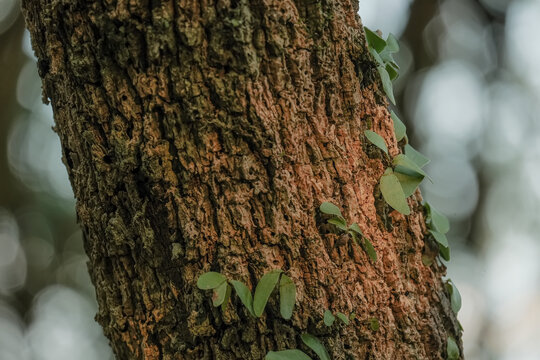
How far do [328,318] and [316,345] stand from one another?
54mm

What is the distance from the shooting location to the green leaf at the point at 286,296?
79cm

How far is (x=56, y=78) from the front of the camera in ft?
2.80

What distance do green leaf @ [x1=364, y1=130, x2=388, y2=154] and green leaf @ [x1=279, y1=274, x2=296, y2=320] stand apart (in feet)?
1.09

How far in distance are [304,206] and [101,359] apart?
248 inches

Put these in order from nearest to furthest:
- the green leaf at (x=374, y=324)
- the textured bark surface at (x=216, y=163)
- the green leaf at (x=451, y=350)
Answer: the textured bark surface at (x=216, y=163), the green leaf at (x=374, y=324), the green leaf at (x=451, y=350)

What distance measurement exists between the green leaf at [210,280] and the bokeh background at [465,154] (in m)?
3.64

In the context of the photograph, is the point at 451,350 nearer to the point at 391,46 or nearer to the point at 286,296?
the point at 286,296

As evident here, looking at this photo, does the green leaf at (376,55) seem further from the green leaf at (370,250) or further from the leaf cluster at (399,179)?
the green leaf at (370,250)

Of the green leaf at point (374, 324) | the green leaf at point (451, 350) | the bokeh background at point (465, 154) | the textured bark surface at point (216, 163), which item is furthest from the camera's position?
the bokeh background at point (465, 154)

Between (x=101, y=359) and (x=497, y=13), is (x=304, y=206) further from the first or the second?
(x=101, y=359)

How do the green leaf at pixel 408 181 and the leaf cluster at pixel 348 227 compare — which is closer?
the leaf cluster at pixel 348 227

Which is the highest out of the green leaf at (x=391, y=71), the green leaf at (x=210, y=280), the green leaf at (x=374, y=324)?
the green leaf at (x=391, y=71)

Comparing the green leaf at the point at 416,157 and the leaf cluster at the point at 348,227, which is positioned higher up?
the green leaf at the point at 416,157

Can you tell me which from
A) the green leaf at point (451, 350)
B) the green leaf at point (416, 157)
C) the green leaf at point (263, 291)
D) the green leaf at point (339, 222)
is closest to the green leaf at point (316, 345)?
the green leaf at point (263, 291)
